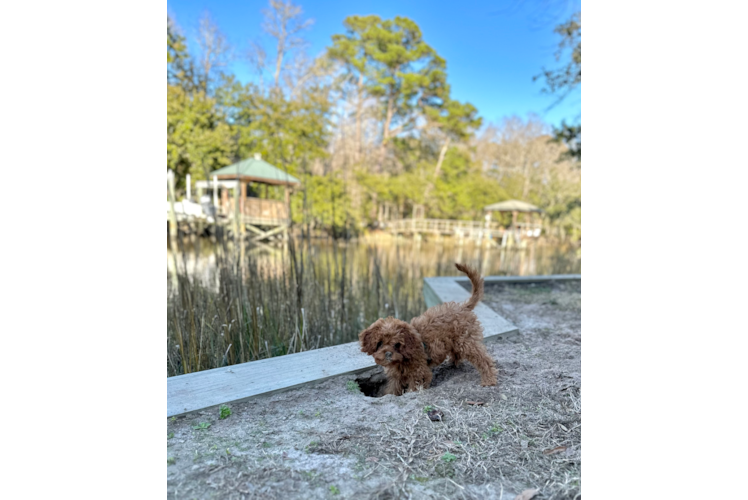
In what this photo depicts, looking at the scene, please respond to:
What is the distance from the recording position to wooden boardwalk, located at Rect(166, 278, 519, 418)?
157 centimetres

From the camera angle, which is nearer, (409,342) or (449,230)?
(409,342)

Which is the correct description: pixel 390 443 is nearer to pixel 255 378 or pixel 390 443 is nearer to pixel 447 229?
pixel 255 378

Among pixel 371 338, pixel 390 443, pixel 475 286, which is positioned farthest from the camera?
pixel 475 286

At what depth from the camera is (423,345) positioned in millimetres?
1874

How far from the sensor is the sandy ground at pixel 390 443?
1.13 meters

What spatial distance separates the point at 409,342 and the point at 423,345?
13cm

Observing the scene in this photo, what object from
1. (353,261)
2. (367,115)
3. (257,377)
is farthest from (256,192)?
(367,115)

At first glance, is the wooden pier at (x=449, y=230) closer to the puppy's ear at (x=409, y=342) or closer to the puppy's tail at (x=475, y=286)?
the puppy's tail at (x=475, y=286)

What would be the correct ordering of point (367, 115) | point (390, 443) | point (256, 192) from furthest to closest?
point (367, 115) → point (256, 192) → point (390, 443)

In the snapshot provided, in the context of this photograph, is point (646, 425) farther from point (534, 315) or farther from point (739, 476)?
point (534, 315)

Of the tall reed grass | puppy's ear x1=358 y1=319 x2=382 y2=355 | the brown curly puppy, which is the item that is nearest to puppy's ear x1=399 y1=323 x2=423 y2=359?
the brown curly puppy
